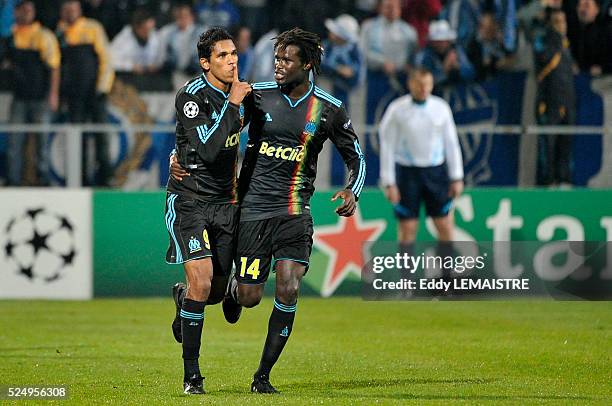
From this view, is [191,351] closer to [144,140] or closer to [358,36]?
[144,140]

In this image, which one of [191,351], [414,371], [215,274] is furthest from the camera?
[414,371]

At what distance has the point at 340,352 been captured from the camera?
10.1 m

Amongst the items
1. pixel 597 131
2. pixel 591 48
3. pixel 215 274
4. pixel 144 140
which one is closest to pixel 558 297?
pixel 597 131

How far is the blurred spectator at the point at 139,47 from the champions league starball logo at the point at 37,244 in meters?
2.63

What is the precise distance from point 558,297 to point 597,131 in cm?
191

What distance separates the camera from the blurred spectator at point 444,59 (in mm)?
15422

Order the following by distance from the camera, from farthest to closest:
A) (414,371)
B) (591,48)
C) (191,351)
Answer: (591,48) < (414,371) < (191,351)

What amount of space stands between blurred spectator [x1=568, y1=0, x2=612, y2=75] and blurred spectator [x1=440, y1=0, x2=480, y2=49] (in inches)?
44.9

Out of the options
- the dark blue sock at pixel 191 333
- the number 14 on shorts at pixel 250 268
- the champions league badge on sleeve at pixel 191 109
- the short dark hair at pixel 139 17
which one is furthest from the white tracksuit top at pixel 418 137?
the dark blue sock at pixel 191 333

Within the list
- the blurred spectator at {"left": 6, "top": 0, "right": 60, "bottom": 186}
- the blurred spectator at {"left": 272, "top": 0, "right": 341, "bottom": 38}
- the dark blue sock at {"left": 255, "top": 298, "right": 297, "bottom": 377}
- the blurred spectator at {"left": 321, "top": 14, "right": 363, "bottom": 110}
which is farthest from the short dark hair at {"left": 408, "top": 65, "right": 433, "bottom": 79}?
the dark blue sock at {"left": 255, "top": 298, "right": 297, "bottom": 377}

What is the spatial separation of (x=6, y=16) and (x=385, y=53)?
15.4 feet

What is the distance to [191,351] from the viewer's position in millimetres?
7492

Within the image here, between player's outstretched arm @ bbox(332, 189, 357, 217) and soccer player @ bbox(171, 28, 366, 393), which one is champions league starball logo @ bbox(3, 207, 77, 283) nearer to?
soccer player @ bbox(171, 28, 366, 393)

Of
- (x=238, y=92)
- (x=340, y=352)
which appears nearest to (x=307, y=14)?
(x=340, y=352)
